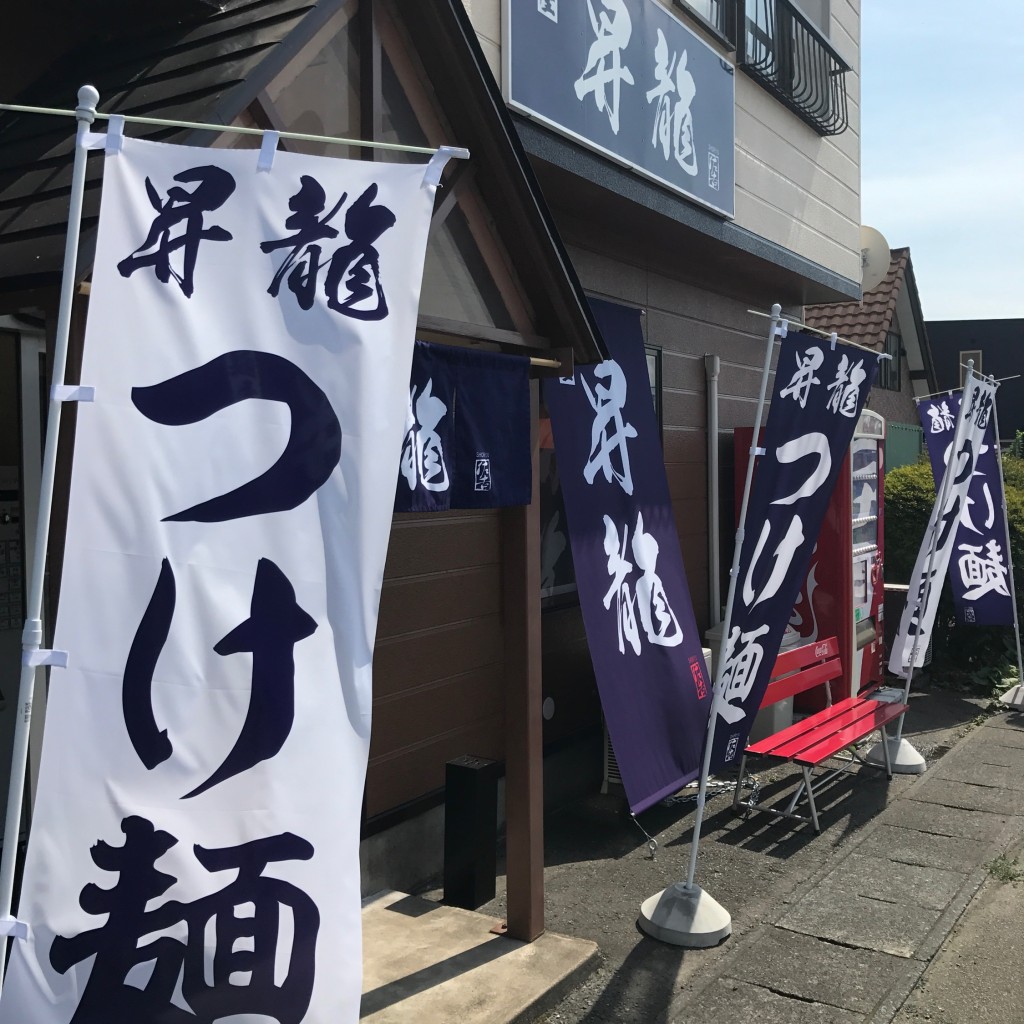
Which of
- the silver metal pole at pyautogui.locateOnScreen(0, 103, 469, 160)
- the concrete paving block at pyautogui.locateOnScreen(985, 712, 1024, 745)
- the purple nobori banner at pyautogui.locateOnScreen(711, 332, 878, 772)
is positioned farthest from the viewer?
the concrete paving block at pyautogui.locateOnScreen(985, 712, 1024, 745)

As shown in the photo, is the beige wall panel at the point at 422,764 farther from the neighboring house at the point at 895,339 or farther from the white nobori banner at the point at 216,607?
the neighboring house at the point at 895,339

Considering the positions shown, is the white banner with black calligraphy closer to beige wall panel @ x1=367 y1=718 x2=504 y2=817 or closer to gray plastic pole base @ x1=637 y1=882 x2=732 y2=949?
beige wall panel @ x1=367 y1=718 x2=504 y2=817

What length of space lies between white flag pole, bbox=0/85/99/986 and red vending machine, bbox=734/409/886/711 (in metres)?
7.62

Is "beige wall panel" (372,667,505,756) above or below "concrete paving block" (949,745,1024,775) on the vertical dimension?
above

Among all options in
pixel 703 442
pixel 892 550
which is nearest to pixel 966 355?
pixel 892 550

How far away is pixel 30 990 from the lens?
7.66 feet

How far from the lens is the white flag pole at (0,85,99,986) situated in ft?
7.73

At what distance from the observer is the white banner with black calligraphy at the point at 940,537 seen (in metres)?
8.30

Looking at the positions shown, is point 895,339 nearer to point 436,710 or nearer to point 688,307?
point 688,307

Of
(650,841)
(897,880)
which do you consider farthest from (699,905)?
(897,880)

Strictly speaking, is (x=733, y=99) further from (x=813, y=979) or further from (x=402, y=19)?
(x=813, y=979)

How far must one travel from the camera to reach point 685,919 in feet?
17.6

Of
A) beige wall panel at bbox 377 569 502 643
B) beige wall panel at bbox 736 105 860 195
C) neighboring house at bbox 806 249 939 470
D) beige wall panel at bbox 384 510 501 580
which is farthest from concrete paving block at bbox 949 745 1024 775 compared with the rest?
neighboring house at bbox 806 249 939 470

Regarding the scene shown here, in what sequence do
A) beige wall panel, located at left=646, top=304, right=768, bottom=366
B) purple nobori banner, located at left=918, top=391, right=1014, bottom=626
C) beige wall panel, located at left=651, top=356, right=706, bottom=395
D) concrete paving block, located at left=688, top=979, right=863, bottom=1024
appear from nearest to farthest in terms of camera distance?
concrete paving block, located at left=688, top=979, right=863, bottom=1024 → beige wall panel, located at left=646, top=304, right=768, bottom=366 → beige wall panel, located at left=651, top=356, right=706, bottom=395 → purple nobori banner, located at left=918, top=391, right=1014, bottom=626
